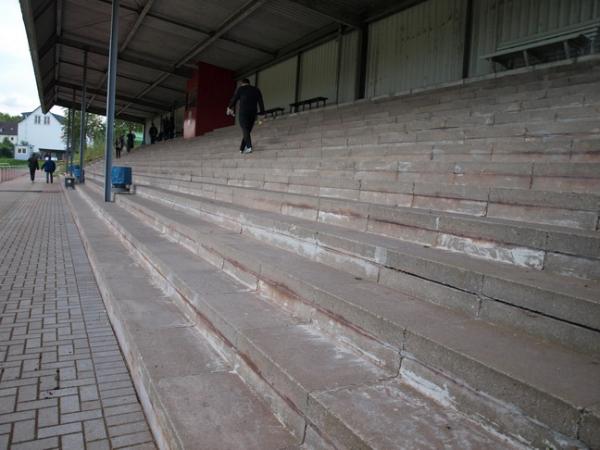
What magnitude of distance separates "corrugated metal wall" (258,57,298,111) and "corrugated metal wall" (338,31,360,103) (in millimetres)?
3221

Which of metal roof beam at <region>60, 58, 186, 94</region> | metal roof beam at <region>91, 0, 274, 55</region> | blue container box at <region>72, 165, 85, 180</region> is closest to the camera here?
metal roof beam at <region>91, 0, 274, 55</region>

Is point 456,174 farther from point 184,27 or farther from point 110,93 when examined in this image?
point 184,27

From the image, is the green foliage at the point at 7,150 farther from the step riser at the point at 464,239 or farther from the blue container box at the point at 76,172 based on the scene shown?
the step riser at the point at 464,239

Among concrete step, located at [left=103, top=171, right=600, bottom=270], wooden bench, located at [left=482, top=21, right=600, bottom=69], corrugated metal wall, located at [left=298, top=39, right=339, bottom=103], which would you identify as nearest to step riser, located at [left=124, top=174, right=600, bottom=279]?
concrete step, located at [left=103, top=171, right=600, bottom=270]

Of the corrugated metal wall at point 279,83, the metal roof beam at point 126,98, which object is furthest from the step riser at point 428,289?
the metal roof beam at point 126,98

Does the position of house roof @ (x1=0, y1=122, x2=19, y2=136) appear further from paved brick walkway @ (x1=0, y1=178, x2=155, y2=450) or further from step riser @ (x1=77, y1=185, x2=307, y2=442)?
step riser @ (x1=77, y1=185, x2=307, y2=442)

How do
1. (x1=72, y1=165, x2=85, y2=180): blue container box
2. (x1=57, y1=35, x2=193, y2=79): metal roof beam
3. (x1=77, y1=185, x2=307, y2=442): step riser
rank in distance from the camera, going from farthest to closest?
(x1=72, y1=165, x2=85, y2=180): blue container box < (x1=57, y1=35, x2=193, y2=79): metal roof beam < (x1=77, y1=185, x2=307, y2=442): step riser

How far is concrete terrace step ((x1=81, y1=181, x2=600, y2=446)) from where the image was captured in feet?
4.23

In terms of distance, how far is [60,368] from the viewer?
272cm

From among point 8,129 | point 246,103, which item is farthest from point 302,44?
point 8,129

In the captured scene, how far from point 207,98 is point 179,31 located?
4.74 meters

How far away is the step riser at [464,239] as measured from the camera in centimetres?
204

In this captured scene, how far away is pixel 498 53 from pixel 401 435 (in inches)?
387

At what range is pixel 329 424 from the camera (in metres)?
1.51
